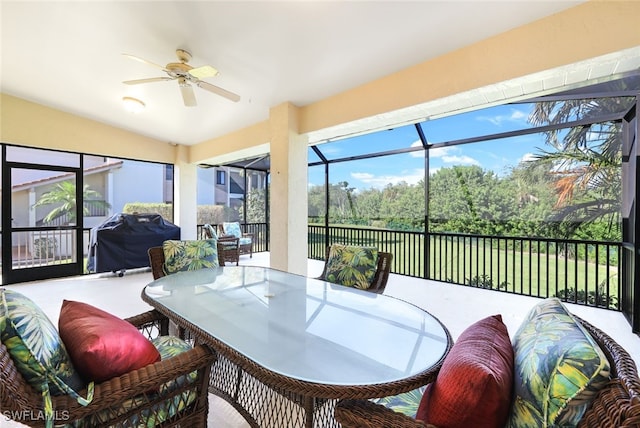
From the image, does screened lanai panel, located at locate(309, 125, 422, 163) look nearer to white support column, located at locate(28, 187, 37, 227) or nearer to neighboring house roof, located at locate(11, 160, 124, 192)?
neighboring house roof, located at locate(11, 160, 124, 192)

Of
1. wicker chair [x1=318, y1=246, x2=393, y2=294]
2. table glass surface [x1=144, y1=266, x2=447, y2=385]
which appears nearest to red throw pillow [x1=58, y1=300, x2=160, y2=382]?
table glass surface [x1=144, y1=266, x2=447, y2=385]

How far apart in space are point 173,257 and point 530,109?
4.71 m

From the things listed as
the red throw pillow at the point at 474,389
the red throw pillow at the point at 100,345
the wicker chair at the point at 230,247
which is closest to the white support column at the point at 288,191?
the wicker chair at the point at 230,247

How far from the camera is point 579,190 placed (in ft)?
12.0

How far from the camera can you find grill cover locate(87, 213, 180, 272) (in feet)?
16.2

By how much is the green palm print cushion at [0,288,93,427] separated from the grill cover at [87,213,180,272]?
15.2ft

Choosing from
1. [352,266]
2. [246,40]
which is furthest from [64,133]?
[352,266]

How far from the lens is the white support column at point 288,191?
4.00 meters

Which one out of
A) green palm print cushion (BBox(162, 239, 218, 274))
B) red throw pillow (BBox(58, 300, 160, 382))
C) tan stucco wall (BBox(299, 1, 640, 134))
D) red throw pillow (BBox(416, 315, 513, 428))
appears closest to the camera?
red throw pillow (BBox(416, 315, 513, 428))

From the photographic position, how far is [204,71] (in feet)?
8.75

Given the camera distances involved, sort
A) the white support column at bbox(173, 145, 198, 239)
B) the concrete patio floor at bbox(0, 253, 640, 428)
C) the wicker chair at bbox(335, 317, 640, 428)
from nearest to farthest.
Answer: the wicker chair at bbox(335, 317, 640, 428) → the concrete patio floor at bbox(0, 253, 640, 428) → the white support column at bbox(173, 145, 198, 239)

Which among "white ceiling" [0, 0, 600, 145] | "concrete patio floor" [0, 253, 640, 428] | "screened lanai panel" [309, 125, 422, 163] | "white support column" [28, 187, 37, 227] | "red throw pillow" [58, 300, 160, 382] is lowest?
"concrete patio floor" [0, 253, 640, 428]

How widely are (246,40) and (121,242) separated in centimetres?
419

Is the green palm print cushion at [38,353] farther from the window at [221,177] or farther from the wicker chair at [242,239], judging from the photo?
the window at [221,177]
